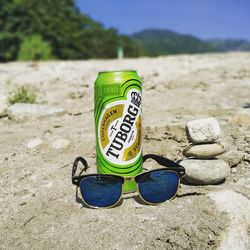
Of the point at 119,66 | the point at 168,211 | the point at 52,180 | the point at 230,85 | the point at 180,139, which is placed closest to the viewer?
the point at 168,211

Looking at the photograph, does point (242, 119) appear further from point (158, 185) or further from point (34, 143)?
point (34, 143)

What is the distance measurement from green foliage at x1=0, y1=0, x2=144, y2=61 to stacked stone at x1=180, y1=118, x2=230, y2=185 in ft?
73.6

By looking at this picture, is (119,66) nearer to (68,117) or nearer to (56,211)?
(68,117)

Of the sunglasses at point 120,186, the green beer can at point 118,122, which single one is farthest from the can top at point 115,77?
the sunglasses at point 120,186

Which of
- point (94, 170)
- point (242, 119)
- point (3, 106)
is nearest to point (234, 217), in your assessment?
point (94, 170)

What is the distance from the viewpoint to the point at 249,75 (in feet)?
23.0

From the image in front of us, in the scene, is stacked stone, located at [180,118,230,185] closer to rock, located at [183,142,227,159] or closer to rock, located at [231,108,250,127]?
rock, located at [183,142,227,159]

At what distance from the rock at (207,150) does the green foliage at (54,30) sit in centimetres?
2246

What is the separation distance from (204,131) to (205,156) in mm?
198

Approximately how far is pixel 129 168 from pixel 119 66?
719 cm

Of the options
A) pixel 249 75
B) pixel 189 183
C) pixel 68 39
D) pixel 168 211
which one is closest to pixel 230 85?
pixel 249 75

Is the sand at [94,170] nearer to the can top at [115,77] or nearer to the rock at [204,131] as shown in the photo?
the rock at [204,131]

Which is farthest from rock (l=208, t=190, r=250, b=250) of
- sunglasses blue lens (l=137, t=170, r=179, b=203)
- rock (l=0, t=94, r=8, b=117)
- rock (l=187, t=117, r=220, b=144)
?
rock (l=0, t=94, r=8, b=117)

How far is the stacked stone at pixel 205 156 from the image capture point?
288 cm
